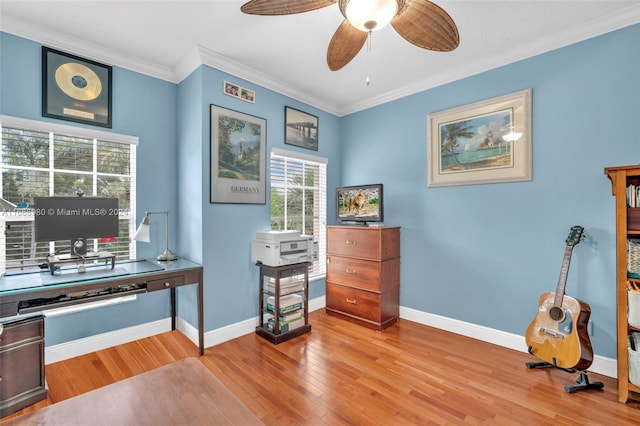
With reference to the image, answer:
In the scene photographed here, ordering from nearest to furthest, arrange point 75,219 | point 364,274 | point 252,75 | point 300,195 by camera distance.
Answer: point 75,219 < point 252,75 < point 364,274 < point 300,195

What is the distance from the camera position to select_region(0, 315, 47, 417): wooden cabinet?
1.76 metres

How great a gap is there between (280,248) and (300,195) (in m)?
1.05

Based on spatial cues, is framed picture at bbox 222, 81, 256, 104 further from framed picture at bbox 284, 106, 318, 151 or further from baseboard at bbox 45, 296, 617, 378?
baseboard at bbox 45, 296, 617, 378

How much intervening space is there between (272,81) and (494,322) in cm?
325

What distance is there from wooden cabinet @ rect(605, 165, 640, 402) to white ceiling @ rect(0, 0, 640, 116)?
1203 mm

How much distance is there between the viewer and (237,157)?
2879 millimetres

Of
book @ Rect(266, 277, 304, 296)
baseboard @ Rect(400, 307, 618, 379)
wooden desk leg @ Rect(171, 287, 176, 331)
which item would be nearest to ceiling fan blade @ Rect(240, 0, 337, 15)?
book @ Rect(266, 277, 304, 296)

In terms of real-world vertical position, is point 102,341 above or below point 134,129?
below

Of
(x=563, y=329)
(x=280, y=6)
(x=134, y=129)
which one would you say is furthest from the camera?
(x=134, y=129)

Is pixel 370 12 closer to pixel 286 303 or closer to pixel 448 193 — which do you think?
pixel 448 193

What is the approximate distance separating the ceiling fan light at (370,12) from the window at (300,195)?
2.00 m

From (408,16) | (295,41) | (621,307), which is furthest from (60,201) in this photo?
(621,307)

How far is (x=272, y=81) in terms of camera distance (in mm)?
3135

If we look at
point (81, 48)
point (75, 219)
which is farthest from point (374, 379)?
point (81, 48)
